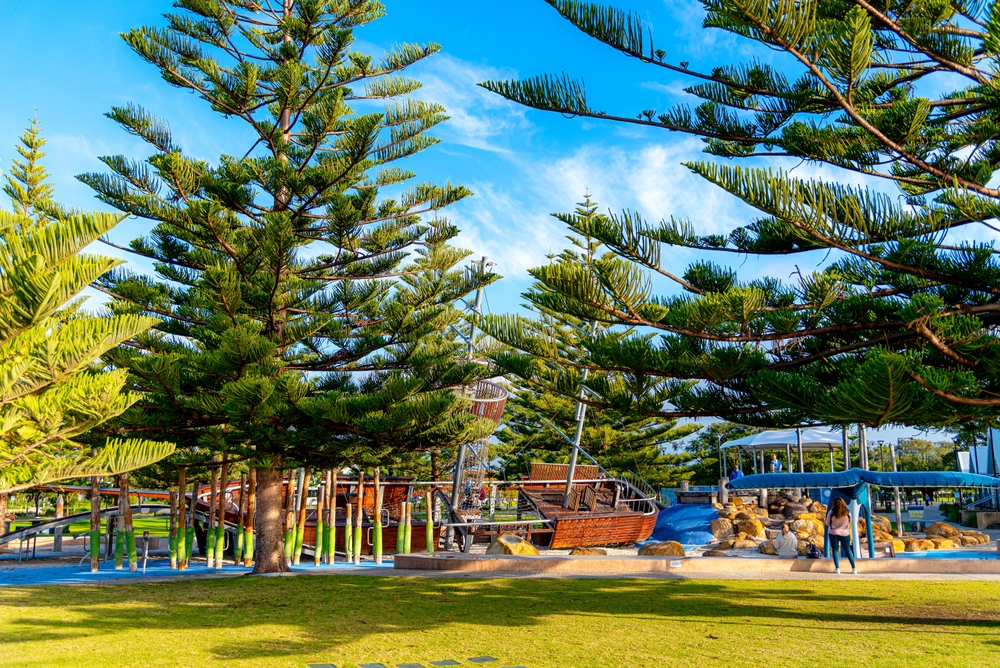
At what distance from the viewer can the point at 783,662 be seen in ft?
14.4

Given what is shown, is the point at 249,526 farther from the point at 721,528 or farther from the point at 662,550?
the point at 721,528

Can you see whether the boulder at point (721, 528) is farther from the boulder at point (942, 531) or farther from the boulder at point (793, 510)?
the boulder at point (942, 531)

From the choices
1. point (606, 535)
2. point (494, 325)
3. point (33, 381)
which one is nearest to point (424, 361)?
point (494, 325)

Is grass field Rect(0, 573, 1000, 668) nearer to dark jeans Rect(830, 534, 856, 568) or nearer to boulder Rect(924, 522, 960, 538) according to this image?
dark jeans Rect(830, 534, 856, 568)

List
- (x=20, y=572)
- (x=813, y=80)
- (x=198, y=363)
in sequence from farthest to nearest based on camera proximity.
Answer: (x=20, y=572) < (x=198, y=363) < (x=813, y=80)

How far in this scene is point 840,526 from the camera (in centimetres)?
856

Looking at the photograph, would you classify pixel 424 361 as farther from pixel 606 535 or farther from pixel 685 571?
pixel 606 535

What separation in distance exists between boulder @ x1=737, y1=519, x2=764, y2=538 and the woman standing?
7002 millimetres

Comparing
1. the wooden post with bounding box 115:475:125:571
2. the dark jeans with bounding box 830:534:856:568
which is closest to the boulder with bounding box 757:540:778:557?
the dark jeans with bounding box 830:534:856:568

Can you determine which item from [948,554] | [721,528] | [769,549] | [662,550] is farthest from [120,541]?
[948,554]

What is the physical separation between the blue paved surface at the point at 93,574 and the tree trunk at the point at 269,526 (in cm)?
39

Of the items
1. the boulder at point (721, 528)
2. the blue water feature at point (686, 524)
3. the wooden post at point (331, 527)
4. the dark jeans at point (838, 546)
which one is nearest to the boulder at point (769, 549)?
the boulder at point (721, 528)

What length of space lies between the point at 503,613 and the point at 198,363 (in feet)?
14.2

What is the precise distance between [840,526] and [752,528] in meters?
7.60
